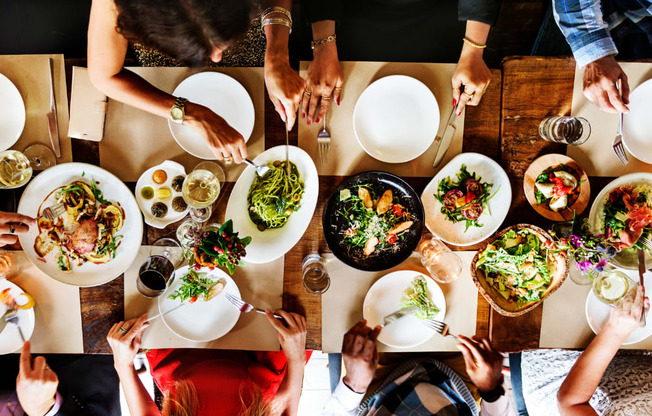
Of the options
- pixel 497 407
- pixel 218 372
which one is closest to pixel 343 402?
pixel 218 372

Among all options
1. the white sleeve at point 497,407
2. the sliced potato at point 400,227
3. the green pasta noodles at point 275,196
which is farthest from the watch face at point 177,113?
the white sleeve at point 497,407

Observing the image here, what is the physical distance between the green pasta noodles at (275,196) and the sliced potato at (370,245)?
0.36 meters

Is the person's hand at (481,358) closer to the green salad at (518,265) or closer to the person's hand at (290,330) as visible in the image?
the green salad at (518,265)

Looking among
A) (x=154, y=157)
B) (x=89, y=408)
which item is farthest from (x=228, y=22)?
(x=89, y=408)

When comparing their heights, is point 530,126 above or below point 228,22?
below

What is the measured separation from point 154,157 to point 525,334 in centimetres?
196

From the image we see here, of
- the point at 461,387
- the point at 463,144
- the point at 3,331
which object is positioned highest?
the point at 463,144

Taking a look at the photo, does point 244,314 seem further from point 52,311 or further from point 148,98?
point 148,98

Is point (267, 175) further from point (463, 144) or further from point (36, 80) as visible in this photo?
point (36, 80)

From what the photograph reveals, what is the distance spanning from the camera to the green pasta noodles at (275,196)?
1694 mm

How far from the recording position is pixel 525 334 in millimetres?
1840

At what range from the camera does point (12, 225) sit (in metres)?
1.67

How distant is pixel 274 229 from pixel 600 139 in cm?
159

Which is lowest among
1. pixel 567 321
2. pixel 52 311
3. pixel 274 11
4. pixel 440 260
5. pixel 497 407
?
pixel 497 407
